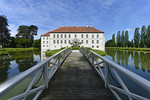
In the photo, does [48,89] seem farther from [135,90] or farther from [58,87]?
[135,90]

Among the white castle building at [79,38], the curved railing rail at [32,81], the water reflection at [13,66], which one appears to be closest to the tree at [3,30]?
the white castle building at [79,38]

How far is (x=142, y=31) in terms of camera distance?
4509 cm

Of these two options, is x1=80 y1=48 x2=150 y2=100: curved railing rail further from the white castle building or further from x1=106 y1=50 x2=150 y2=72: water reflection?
the white castle building

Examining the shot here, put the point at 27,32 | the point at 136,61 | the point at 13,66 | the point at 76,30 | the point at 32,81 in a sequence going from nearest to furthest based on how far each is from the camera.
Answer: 1. the point at 32,81
2. the point at 13,66
3. the point at 136,61
4. the point at 76,30
5. the point at 27,32

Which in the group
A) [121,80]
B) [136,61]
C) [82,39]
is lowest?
[136,61]

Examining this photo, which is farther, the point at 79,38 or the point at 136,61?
the point at 79,38

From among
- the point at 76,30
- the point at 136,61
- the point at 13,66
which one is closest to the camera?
the point at 13,66

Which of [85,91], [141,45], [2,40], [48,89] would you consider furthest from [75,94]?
[141,45]

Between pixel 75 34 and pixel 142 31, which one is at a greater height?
pixel 142 31

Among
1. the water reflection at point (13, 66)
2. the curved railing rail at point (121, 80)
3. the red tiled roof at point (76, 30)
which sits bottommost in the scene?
the water reflection at point (13, 66)

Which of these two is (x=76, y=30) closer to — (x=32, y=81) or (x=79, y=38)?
(x=79, y=38)

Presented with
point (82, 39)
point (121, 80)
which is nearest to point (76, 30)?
point (82, 39)

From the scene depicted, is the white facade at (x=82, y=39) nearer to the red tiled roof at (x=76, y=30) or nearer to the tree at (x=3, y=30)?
the red tiled roof at (x=76, y=30)

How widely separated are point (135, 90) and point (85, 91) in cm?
420
